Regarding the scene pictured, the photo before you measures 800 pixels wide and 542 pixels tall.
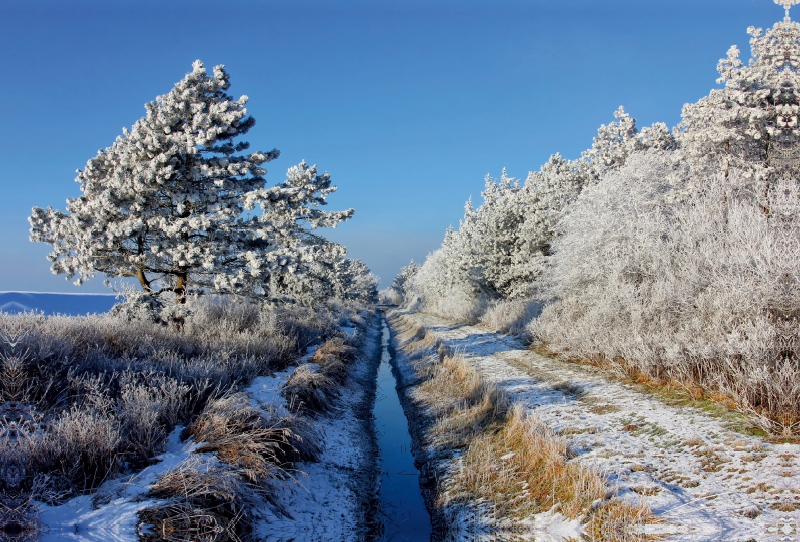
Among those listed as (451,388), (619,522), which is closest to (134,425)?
(619,522)

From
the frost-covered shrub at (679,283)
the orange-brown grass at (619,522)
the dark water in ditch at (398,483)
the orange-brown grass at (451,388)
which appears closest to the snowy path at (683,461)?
the orange-brown grass at (619,522)

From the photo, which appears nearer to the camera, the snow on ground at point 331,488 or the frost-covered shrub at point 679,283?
the snow on ground at point 331,488

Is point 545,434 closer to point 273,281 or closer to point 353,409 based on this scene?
point 353,409

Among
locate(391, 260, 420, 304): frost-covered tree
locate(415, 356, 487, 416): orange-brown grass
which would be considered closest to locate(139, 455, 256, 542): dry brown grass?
locate(415, 356, 487, 416): orange-brown grass

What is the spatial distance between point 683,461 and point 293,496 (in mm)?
5150

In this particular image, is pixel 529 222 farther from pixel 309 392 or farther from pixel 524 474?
pixel 524 474

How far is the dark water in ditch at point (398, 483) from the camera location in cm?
637

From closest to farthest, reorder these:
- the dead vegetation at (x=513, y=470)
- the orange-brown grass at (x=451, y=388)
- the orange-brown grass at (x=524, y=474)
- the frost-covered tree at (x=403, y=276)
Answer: the dead vegetation at (x=513, y=470) < the orange-brown grass at (x=524, y=474) < the orange-brown grass at (x=451, y=388) < the frost-covered tree at (x=403, y=276)

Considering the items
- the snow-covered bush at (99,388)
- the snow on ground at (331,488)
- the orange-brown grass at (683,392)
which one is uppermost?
the snow-covered bush at (99,388)

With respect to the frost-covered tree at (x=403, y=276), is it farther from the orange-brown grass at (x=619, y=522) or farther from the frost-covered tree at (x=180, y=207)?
the orange-brown grass at (x=619, y=522)

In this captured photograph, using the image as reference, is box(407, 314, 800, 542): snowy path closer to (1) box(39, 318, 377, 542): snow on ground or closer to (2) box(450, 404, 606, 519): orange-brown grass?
(2) box(450, 404, 606, 519): orange-brown grass

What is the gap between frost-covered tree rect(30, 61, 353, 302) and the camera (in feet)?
36.7

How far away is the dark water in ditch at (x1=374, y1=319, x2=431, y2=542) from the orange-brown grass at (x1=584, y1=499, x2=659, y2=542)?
2.39 m

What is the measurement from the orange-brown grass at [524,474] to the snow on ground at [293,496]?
1.75 metres
